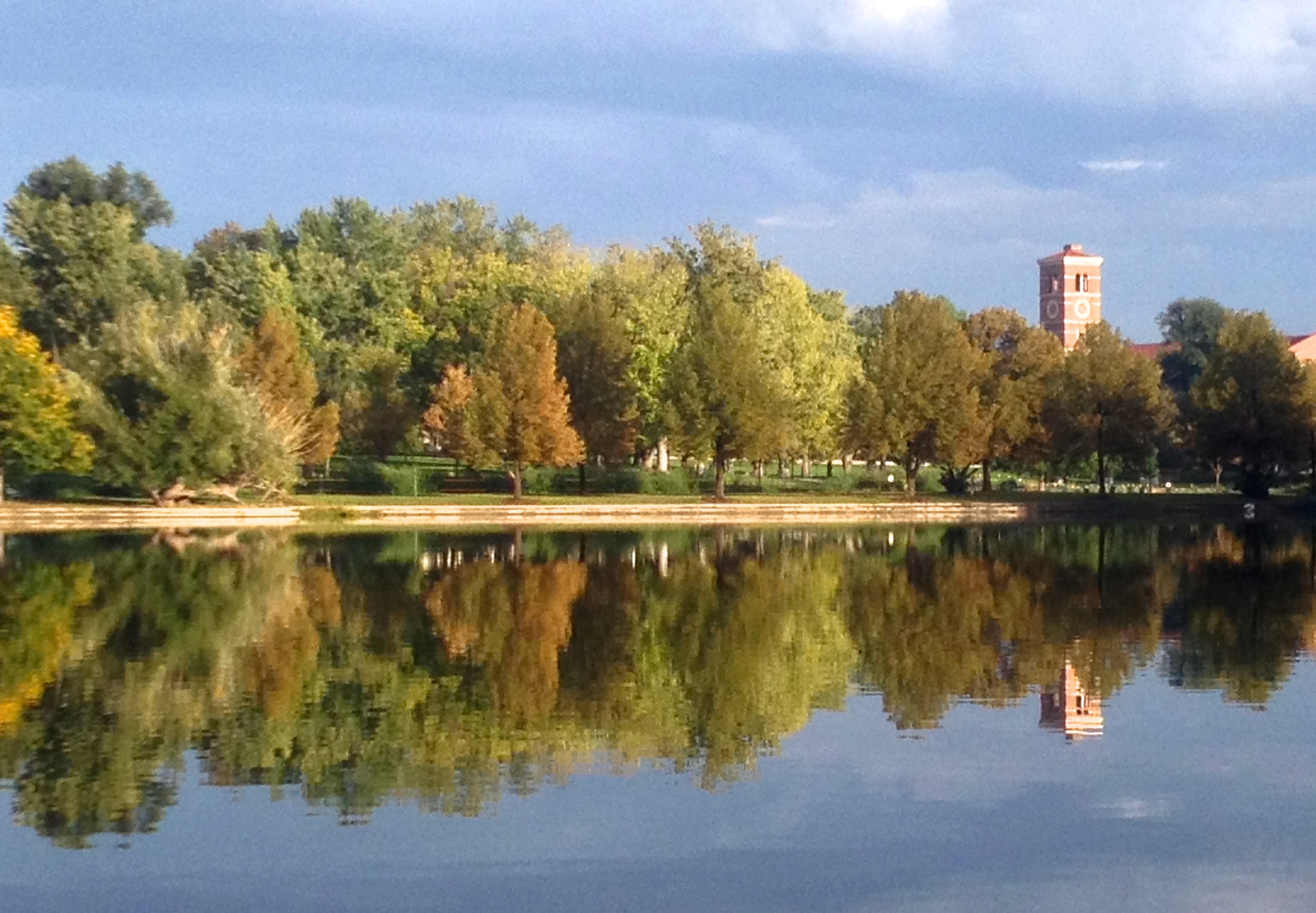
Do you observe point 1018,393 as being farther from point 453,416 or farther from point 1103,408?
point 453,416

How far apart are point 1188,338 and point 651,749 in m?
145

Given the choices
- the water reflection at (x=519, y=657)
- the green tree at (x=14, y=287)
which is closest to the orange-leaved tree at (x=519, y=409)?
the green tree at (x=14, y=287)

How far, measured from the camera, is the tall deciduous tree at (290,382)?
67.5 meters

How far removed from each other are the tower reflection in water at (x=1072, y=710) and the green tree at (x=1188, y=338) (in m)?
94.8

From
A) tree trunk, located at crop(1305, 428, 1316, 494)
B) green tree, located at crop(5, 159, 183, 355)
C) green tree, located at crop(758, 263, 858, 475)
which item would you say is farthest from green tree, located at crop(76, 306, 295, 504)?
tree trunk, located at crop(1305, 428, 1316, 494)

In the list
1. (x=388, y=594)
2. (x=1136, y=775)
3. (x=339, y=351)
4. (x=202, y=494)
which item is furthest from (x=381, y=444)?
(x=1136, y=775)

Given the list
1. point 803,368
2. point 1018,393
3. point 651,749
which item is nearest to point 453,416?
point 803,368

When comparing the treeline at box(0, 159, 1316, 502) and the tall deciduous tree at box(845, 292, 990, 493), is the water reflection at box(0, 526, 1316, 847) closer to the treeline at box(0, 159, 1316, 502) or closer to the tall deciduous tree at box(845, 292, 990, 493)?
the treeline at box(0, 159, 1316, 502)

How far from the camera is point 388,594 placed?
32469 millimetres

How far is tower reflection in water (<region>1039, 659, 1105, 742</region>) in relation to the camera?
1841cm

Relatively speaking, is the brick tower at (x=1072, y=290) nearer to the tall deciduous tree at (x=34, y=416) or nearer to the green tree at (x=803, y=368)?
the green tree at (x=803, y=368)

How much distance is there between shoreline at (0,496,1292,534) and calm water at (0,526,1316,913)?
2380 centimetres

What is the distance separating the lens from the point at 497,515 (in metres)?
64.2

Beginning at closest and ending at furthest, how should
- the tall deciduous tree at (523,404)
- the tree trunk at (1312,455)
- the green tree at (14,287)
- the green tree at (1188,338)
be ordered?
1. the tall deciduous tree at (523,404)
2. the green tree at (14,287)
3. the tree trunk at (1312,455)
4. the green tree at (1188,338)
